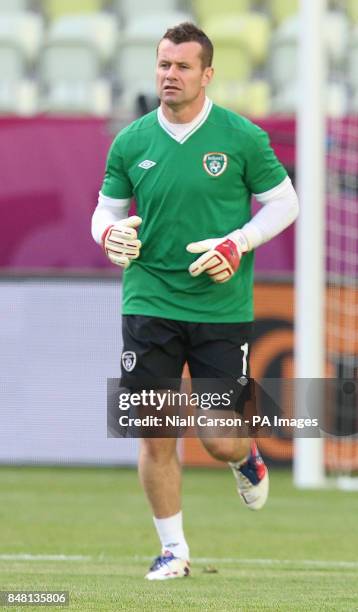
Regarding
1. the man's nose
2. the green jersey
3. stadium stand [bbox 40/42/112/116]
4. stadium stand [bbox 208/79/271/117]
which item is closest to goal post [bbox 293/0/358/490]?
stadium stand [bbox 208/79/271/117]

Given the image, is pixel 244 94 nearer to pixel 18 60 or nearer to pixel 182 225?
pixel 18 60

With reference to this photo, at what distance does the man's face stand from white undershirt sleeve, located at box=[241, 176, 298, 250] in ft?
1.71

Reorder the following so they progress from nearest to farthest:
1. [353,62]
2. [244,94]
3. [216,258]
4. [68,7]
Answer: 1. [216,258]
2. [353,62]
3. [244,94]
4. [68,7]

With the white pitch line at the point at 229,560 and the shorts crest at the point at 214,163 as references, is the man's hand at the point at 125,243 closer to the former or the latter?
the shorts crest at the point at 214,163

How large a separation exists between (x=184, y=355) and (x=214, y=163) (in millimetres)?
784

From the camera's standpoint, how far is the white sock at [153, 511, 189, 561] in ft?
20.6

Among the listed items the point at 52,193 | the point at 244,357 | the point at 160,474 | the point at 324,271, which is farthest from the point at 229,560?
the point at 52,193

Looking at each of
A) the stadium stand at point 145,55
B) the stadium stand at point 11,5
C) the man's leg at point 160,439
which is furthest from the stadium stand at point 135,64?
the man's leg at point 160,439

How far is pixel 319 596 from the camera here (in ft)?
17.9

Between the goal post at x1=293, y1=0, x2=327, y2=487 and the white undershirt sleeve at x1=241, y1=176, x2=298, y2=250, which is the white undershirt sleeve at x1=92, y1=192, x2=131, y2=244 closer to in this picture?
the white undershirt sleeve at x1=241, y1=176, x2=298, y2=250

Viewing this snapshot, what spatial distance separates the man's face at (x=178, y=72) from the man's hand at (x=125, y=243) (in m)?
0.52

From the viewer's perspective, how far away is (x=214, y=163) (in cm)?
612

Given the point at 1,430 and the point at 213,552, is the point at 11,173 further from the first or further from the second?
the point at 213,552

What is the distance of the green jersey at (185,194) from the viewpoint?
611 centimetres
